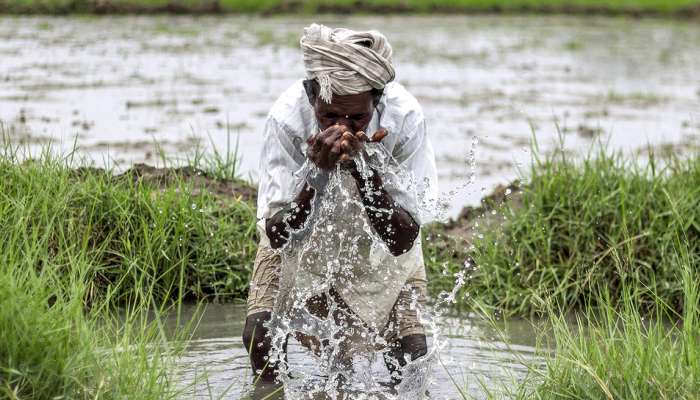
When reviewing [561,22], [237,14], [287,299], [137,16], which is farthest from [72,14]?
[287,299]

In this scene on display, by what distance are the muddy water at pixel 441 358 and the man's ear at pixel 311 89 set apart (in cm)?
113

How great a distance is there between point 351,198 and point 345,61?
550 mm

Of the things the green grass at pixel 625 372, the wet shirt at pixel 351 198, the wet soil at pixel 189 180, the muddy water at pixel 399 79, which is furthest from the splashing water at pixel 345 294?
the muddy water at pixel 399 79

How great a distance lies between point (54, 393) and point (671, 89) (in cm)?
1195

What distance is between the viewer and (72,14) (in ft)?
62.5

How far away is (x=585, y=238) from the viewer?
238 inches

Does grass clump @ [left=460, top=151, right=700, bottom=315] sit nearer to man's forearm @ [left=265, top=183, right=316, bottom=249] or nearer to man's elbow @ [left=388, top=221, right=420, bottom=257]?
man's elbow @ [left=388, top=221, right=420, bottom=257]

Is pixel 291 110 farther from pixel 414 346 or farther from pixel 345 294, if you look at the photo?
pixel 414 346

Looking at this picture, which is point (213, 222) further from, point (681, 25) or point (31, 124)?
point (681, 25)

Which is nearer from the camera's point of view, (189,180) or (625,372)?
(625,372)

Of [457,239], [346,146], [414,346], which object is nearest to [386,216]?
[346,146]

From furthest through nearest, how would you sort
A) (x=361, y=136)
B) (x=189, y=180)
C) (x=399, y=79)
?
(x=399, y=79) < (x=189, y=180) < (x=361, y=136)

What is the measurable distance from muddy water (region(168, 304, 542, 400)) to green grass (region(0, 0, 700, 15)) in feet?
46.7

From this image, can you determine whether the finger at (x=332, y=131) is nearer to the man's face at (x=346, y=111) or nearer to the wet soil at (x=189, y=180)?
the man's face at (x=346, y=111)
